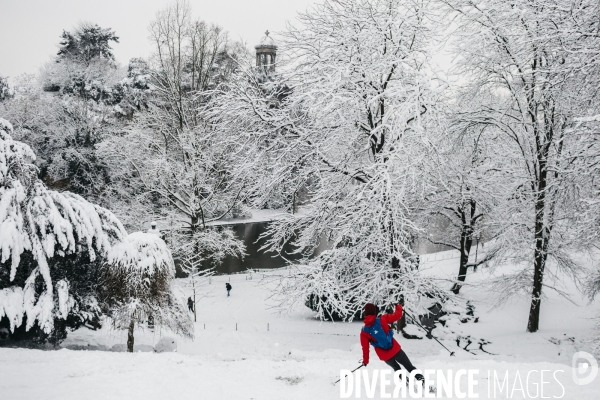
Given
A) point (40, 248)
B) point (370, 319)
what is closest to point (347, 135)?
point (370, 319)

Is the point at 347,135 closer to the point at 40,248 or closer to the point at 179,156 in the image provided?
the point at 40,248

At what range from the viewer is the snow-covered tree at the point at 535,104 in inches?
349

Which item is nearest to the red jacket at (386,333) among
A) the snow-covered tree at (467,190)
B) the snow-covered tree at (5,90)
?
the snow-covered tree at (467,190)

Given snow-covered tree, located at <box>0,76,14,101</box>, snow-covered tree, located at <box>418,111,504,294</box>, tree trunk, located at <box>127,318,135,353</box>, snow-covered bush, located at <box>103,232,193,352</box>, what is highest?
snow-covered tree, located at <box>0,76,14,101</box>

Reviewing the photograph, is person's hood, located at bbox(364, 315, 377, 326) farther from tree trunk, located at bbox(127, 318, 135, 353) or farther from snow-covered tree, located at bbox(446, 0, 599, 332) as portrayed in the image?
tree trunk, located at bbox(127, 318, 135, 353)

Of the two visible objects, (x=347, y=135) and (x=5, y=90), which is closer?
(x=347, y=135)

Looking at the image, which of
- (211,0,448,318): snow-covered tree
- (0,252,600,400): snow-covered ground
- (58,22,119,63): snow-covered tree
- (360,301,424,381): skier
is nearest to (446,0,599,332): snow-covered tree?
(211,0,448,318): snow-covered tree

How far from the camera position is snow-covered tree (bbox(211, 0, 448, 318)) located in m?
9.36

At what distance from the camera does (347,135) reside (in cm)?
1104

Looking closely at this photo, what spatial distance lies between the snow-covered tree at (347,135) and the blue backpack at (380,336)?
12.6 ft

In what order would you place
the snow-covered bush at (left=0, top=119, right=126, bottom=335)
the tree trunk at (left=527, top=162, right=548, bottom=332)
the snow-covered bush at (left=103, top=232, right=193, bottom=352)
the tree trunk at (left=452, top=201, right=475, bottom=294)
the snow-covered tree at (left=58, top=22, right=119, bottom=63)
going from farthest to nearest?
the snow-covered tree at (left=58, top=22, right=119, bottom=63) → the tree trunk at (left=452, top=201, right=475, bottom=294) → the tree trunk at (left=527, top=162, right=548, bottom=332) → the snow-covered bush at (left=103, top=232, right=193, bottom=352) → the snow-covered bush at (left=0, top=119, right=126, bottom=335)

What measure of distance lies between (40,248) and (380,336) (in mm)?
8484

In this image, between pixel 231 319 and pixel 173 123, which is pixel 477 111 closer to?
pixel 231 319

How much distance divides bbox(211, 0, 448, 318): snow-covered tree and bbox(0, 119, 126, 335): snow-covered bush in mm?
4646
